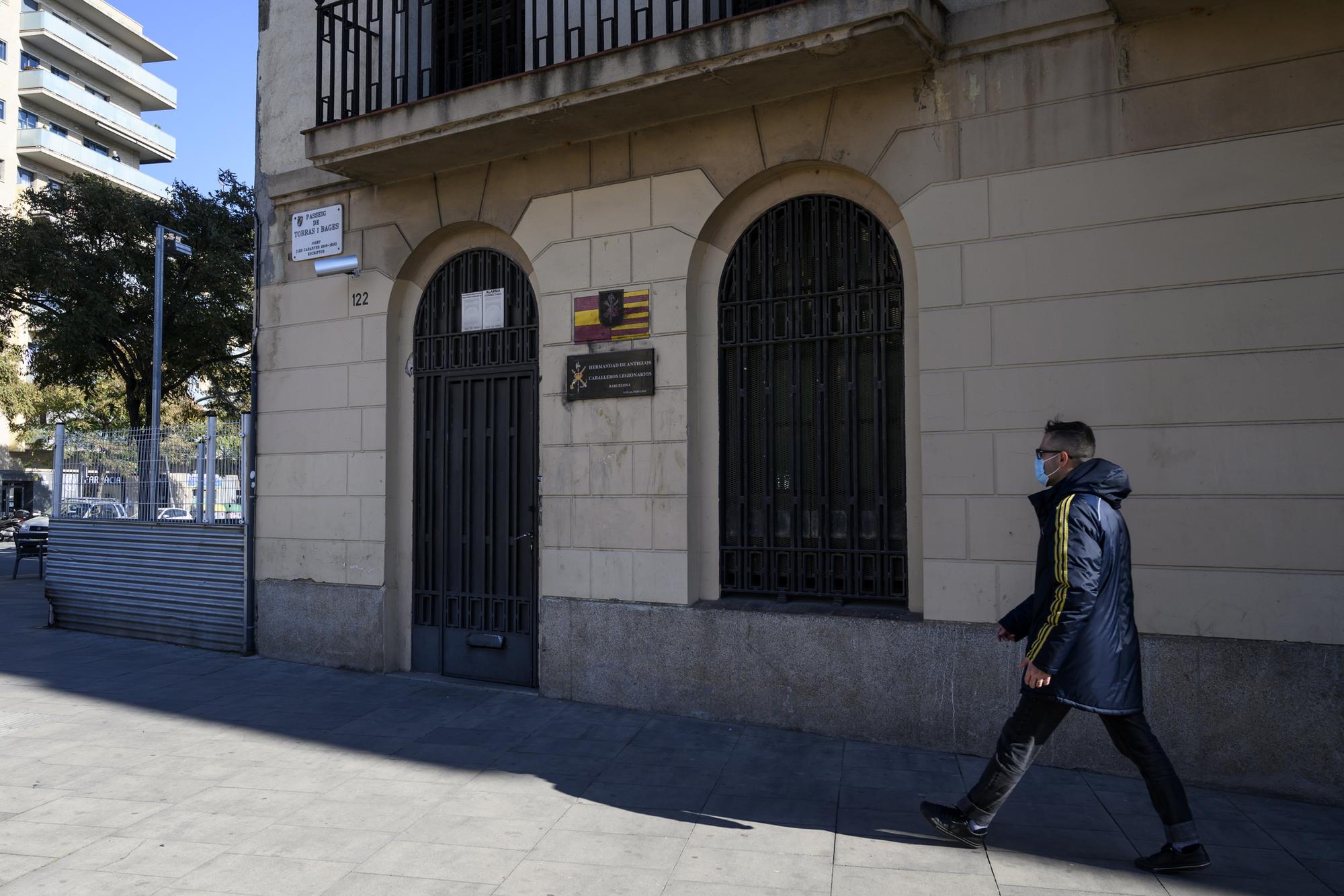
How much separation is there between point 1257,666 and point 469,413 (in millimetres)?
→ 5818

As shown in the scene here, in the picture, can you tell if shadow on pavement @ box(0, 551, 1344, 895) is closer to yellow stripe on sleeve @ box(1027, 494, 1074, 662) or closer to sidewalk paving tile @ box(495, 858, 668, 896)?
sidewalk paving tile @ box(495, 858, 668, 896)

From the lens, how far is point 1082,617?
391 cm

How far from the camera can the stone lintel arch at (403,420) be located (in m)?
8.09

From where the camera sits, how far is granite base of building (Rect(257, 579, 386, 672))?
319 inches

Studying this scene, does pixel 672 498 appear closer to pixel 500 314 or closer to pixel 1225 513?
pixel 500 314

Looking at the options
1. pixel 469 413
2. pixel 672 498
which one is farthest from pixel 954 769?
pixel 469 413

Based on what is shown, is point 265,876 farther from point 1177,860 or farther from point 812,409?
point 812,409

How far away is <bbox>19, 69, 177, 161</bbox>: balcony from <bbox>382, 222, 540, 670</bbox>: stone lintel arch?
5220 centimetres

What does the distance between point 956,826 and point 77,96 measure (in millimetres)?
60422

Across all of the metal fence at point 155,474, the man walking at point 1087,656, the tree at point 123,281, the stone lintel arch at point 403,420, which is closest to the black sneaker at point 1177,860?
the man walking at point 1087,656

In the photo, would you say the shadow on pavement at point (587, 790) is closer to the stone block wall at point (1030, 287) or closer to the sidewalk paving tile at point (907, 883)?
the sidewalk paving tile at point (907, 883)

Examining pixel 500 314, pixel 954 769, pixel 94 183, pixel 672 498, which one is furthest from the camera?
pixel 94 183

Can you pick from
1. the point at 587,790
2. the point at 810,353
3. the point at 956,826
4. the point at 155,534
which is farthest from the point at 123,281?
the point at 956,826

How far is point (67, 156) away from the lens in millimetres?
48656
